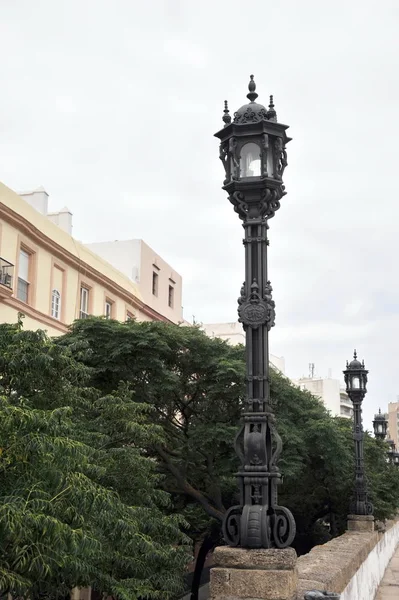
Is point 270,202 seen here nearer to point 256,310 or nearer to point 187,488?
point 256,310

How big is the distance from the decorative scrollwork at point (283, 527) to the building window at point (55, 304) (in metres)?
18.0

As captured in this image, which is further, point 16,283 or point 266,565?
point 16,283

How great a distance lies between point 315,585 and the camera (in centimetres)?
682

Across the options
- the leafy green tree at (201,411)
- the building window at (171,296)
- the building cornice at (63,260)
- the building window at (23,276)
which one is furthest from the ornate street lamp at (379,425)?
the building window at (23,276)

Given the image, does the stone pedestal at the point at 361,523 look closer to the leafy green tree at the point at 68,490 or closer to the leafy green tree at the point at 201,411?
the leafy green tree at the point at 201,411

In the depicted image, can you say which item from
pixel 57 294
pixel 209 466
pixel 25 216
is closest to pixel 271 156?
pixel 209 466

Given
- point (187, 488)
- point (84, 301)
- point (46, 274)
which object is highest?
point (46, 274)

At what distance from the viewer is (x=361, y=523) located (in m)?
16.4

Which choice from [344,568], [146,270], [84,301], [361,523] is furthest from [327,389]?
[344,568]

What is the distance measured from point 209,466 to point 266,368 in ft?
45.6

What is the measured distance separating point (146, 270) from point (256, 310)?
2629 cm

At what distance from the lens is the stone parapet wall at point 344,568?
23.8 feet

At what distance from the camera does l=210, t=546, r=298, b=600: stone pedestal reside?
18.8ft

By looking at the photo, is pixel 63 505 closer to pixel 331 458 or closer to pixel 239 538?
pixel 239 538
